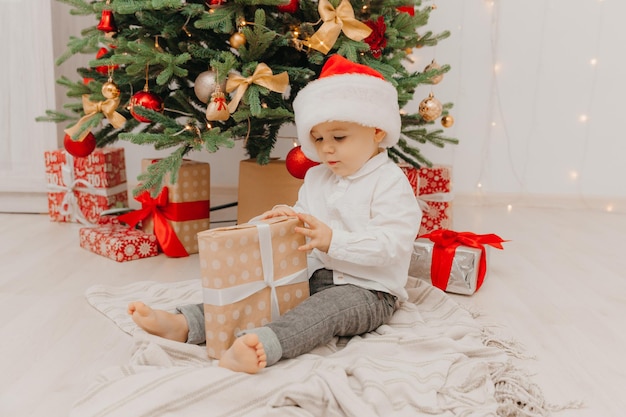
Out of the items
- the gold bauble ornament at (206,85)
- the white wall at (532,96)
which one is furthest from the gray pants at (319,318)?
the white wall at (532,96)

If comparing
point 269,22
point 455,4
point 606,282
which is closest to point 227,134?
point 269,22

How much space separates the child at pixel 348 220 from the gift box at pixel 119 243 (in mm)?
640

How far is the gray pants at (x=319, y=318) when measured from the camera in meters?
1.05

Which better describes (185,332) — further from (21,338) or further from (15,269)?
(15,269)

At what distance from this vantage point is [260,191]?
1.85 meters

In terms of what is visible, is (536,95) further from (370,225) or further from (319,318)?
(319,318)

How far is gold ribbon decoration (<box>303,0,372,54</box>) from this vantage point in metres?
1.51

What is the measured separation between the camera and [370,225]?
1218 mm

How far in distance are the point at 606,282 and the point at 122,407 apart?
52.8 inches

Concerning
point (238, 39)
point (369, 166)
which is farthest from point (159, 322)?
point (238, 39)

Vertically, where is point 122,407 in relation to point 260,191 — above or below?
below

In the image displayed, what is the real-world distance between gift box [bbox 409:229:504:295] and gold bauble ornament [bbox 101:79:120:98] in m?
0.92

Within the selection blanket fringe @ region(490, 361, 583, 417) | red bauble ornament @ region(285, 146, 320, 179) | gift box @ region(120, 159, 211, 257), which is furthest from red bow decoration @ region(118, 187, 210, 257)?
blanket fringe @ region(490, 361, 583, 417)

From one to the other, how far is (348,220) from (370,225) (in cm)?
5
